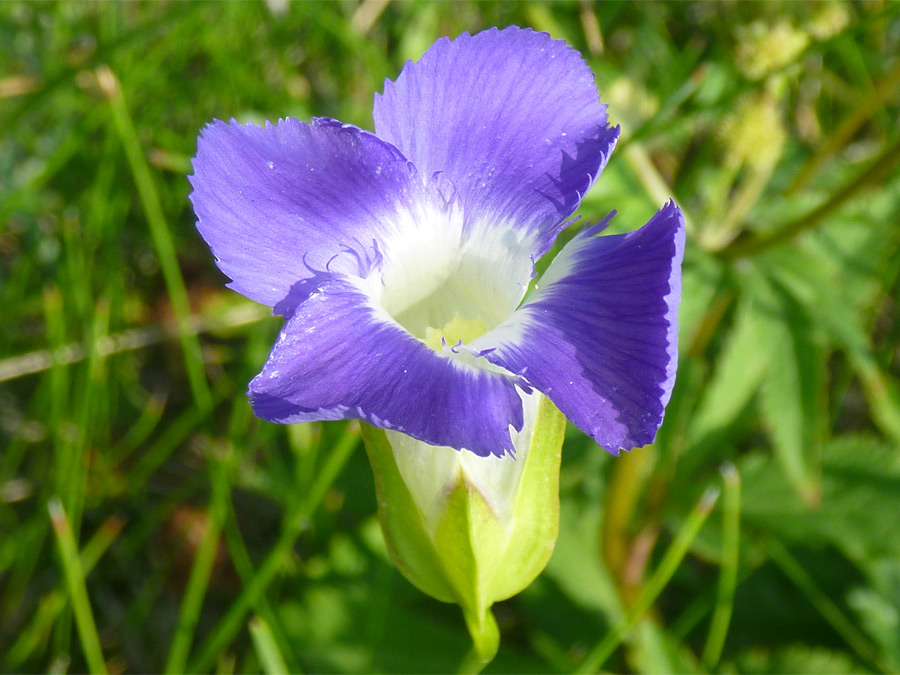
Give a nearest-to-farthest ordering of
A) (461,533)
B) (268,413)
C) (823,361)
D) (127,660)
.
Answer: (268,413) → (461,533) → (823,361) → (127,660)

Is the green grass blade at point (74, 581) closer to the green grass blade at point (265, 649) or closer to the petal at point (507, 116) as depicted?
the green grass blade at point (265, 649)

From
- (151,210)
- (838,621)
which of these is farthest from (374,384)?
(838,621)

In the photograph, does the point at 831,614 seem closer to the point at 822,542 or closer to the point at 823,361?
the point at 822,542

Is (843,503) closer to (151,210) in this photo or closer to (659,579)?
(659,579)

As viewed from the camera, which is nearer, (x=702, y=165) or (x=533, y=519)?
(x=533, y=519)

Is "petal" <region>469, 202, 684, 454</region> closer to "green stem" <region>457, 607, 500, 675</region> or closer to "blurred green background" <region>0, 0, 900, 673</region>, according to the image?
"green stem" <region>457, 607, 500, 675</region>

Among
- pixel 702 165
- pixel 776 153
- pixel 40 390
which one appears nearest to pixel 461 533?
pixel 776 153

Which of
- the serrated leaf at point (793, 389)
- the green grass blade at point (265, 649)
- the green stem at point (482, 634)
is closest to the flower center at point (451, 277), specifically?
the green stem at point (482, 634)
